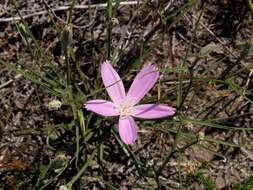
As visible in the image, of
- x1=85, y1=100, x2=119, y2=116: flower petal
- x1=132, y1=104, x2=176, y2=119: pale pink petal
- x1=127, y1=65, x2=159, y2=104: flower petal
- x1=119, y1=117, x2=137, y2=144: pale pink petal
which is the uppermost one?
x1=127, y1=65, x2=159, y2=104: flower petal

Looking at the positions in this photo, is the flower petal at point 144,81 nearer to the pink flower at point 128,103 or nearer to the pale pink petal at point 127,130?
the pink flower at point 128,103

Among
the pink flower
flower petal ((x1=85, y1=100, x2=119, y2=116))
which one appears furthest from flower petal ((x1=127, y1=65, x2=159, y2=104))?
flower petal ((x1=85, y1=100, x2=119, y2=116))

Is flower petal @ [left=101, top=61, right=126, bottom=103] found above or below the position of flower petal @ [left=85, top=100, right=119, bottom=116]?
above

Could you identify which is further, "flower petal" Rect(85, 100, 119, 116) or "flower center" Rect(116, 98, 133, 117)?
"flower center" Rect(116, 98, 133, 117)

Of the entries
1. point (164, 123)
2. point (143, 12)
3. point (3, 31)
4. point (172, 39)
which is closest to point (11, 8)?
point (3, 31)

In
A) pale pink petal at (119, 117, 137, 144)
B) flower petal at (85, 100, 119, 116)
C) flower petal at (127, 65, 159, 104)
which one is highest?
flower petal at (127, 65, 159, 104)

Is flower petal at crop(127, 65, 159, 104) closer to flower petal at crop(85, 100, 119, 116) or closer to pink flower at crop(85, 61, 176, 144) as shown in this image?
pink flower at crop(85, 61, 176, 144)

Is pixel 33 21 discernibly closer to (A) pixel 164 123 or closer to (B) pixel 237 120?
(A) pixel 164 123

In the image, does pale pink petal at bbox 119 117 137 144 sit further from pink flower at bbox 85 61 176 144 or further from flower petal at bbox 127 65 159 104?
flower petal at bbox 127 65 159 104
